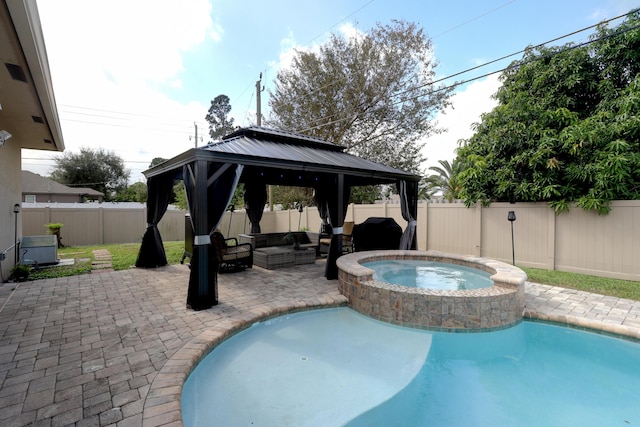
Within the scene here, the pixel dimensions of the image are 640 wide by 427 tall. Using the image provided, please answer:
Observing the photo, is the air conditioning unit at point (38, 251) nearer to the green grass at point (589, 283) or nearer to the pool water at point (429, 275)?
the pool water at point (429, 275)

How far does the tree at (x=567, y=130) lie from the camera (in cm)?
622

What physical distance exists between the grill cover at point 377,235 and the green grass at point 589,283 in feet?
11.0

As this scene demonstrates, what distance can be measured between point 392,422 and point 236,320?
2267mm

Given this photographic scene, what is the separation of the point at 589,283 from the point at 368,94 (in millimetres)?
10008

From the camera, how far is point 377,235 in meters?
8.96

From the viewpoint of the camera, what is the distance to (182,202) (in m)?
13.9

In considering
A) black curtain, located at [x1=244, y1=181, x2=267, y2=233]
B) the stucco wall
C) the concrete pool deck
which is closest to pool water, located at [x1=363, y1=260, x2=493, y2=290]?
the concrete pool deck

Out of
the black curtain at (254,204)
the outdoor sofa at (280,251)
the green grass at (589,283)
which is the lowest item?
the green grass at (589,283)

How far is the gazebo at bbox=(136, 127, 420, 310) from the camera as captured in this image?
4.36m

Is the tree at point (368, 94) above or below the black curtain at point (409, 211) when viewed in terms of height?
above

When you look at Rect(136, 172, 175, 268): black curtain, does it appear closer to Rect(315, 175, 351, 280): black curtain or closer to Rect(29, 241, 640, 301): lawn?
Rect(29, 241, 640, 301): lawn

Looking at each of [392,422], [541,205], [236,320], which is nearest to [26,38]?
[236,320]

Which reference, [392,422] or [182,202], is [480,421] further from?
[182,202]

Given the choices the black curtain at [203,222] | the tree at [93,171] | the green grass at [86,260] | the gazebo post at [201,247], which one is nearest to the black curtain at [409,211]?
the black curtain at [203,222]
